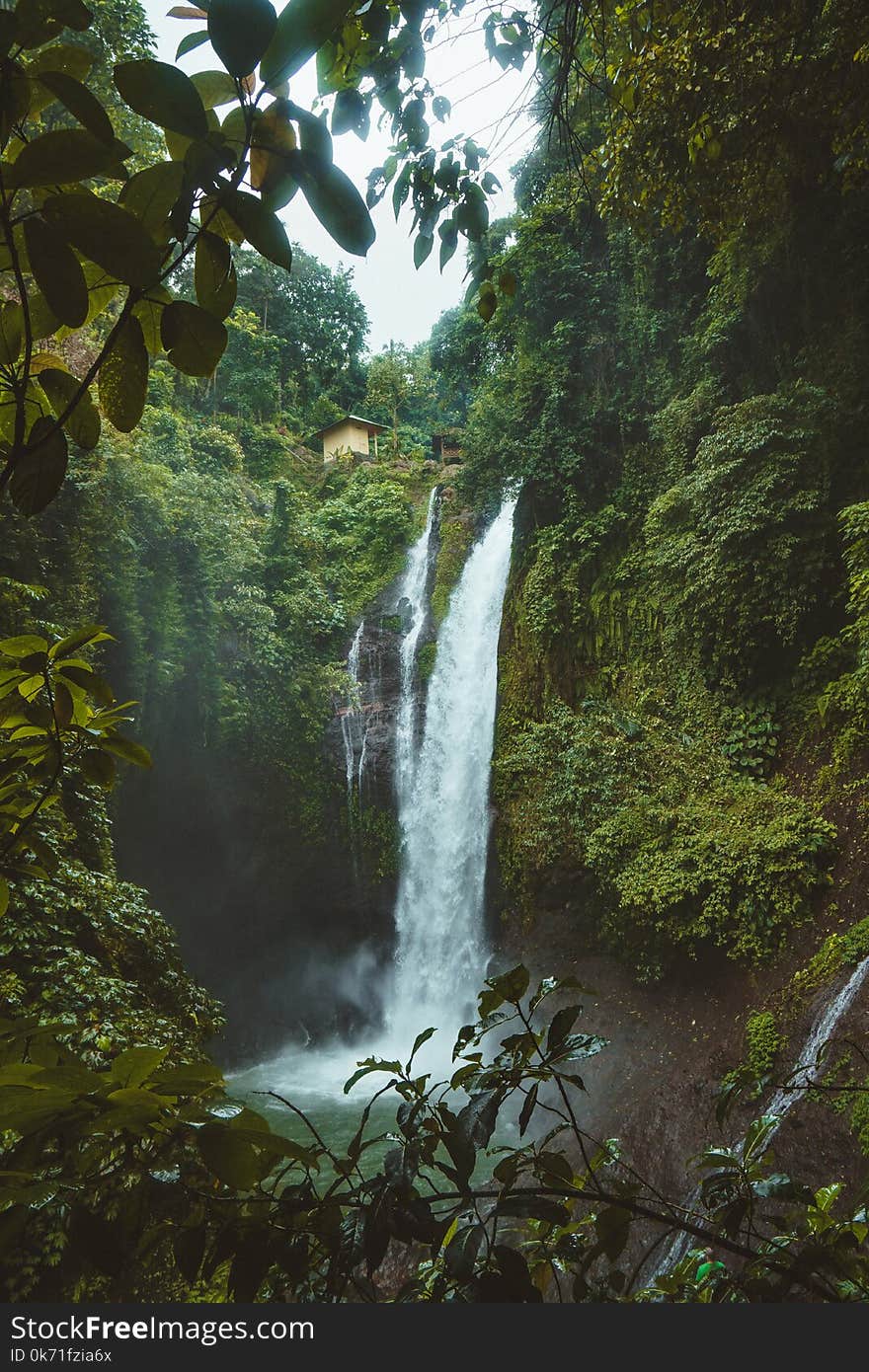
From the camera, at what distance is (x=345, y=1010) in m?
8.35

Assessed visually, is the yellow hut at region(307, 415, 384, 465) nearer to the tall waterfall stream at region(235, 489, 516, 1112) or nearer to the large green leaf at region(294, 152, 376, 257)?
the tall waterfall stream at region(235, 489, 516, 1112)

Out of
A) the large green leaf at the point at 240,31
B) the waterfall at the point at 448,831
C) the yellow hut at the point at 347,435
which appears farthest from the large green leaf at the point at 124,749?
the yellow hut at the point at 347,435

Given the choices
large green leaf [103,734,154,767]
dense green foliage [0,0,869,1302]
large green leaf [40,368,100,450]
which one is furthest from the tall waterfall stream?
large green leaf [40,368,100,450]

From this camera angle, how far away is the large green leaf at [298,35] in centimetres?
48

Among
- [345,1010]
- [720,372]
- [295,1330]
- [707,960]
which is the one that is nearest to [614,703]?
[707,960]

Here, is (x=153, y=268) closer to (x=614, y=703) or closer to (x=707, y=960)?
(x=707, y=960)

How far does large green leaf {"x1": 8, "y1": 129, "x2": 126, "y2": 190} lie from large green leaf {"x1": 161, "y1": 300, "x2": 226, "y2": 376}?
0.10 meters

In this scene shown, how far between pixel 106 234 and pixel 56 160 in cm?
6

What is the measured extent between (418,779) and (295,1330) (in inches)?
321

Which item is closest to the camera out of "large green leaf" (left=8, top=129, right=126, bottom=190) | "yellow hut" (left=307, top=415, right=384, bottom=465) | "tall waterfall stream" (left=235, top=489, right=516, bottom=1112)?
"large green leaf" (left=8, top=129, right=126, bottom=190)

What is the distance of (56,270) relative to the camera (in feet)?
1.49

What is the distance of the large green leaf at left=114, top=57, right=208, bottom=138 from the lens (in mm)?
455

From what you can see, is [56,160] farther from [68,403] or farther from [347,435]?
[347,435]

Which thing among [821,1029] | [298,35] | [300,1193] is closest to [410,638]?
[821,1029]
